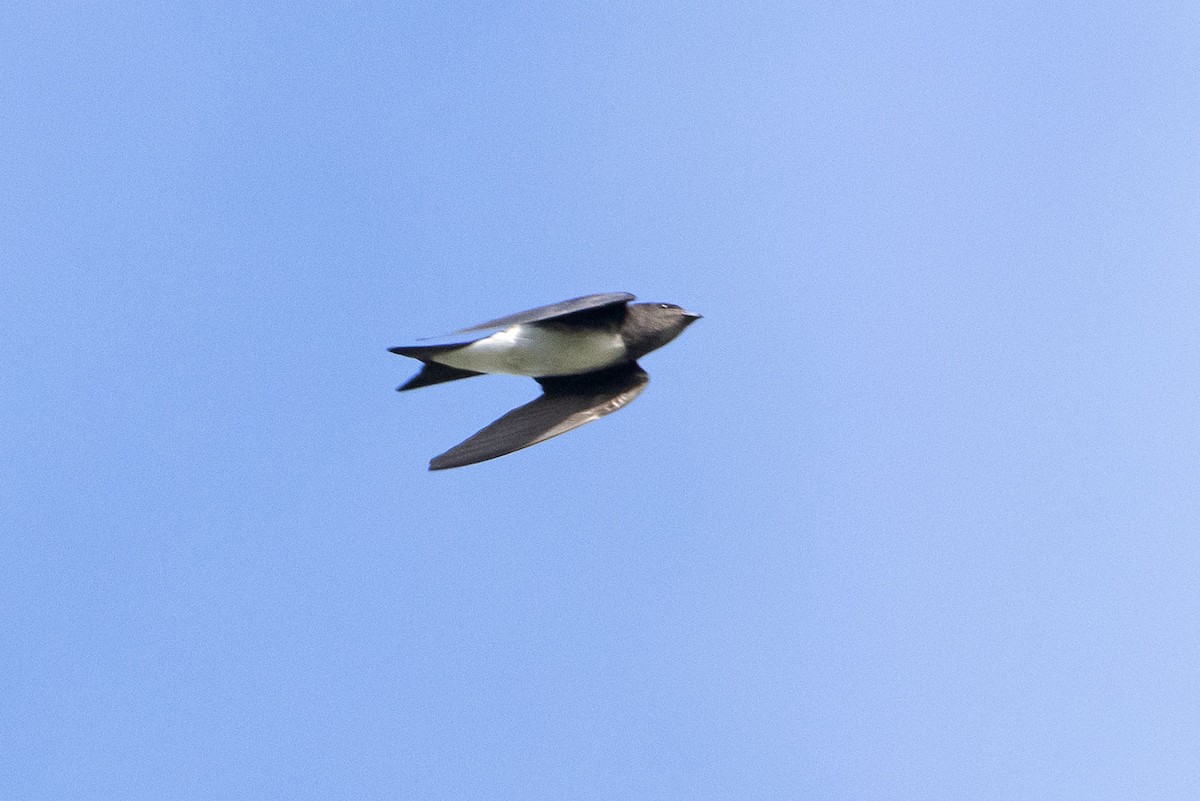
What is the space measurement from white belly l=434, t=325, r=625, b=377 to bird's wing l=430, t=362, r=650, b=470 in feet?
0.52

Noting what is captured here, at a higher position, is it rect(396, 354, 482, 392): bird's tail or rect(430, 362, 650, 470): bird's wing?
rect(396, 354, 482, 392): bird's tail

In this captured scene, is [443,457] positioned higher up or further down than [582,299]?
further down

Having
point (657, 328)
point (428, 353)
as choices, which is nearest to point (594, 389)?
point (657, 328)

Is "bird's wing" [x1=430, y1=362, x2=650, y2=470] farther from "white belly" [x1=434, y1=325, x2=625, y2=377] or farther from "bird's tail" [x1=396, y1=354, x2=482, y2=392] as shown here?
"bird's tail" [x1=396, y1=354, x2=482, y2=392]

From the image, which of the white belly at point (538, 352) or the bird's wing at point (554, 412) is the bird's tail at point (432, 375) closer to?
the white belly at point (538, 352)

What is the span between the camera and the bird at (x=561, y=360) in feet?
34.3

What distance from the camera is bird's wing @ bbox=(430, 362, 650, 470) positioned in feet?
33.7

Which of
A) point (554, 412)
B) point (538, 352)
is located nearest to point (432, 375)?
point (538, 352)

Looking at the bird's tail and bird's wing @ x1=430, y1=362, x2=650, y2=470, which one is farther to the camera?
the bird's tail

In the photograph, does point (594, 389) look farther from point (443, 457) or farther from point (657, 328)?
point (443, 457)

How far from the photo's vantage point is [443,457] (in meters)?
10.2

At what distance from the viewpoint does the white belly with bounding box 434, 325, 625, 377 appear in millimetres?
10805

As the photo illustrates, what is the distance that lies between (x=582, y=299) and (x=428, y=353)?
1238 millimetres

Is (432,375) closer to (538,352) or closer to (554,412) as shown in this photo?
(538,352)
